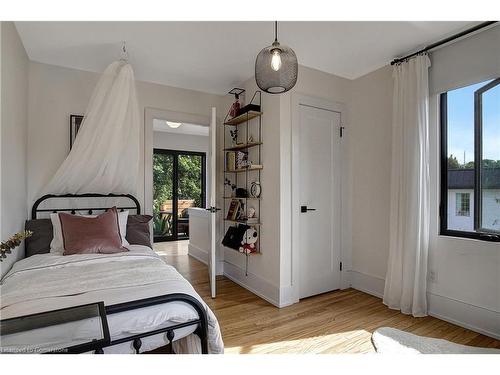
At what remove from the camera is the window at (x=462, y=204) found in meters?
2.52

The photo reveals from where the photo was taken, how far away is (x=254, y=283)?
3.34 meters

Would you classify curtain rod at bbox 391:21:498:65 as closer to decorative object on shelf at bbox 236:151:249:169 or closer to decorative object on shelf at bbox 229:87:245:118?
decorative object on shelf at bbox 229:87:245:118

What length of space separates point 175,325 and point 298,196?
1999 mm

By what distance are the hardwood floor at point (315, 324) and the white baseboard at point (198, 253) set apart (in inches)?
48.6

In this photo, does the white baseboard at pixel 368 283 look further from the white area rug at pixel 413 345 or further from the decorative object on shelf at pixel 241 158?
the decorative object on shelf at pixel 241 158

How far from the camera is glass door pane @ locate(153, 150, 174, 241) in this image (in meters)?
6.52

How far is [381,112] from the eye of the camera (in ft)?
10.4

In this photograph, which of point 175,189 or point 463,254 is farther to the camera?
point 175,189

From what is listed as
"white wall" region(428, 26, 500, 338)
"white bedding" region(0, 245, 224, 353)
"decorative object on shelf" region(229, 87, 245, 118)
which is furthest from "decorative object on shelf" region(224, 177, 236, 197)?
"white wall" region(428, 26, 500, 338)

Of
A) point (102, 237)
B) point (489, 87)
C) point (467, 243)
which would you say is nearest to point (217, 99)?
point (102, 237)

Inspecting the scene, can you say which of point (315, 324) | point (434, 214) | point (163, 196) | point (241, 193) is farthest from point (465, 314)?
point (163, 196)

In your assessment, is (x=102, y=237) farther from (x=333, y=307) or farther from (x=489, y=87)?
(x=489, y=87)

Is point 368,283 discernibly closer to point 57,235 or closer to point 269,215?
point 269,215
